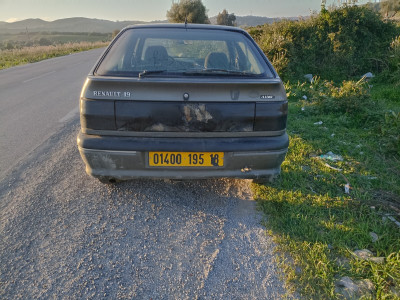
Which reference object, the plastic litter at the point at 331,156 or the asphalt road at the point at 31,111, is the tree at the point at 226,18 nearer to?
the asphalt road at the point at 31,111

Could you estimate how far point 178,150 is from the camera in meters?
2.79

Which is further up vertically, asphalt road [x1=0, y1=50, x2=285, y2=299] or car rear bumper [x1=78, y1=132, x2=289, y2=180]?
car rear bumper [x1=78, y1=132, x2=289, y2=180]

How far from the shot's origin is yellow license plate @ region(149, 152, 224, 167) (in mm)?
2818

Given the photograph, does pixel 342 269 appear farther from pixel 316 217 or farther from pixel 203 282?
pixel 203 282

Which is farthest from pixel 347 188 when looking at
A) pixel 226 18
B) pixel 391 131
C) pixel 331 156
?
pixel 226 18

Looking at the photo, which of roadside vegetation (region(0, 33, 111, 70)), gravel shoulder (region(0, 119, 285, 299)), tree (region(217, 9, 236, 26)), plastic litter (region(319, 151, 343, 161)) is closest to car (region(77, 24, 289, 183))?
gravel shoulder (region(0, 119, 285, 299))

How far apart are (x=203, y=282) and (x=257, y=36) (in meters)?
10.7

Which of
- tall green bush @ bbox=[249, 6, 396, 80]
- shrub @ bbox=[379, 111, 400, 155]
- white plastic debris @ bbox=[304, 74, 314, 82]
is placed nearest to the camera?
shrub @ bbox=[379, 111, 400, 155]

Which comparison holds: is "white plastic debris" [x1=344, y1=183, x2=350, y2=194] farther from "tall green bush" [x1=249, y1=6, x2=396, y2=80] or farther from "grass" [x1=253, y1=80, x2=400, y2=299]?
"tall green bush" [x1=249, y1=6, x2=396, y2=80]

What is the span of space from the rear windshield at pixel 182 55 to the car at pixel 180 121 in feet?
0.08

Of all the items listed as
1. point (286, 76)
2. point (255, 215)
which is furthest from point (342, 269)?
point (286, 76)

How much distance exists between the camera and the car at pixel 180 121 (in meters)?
2.72

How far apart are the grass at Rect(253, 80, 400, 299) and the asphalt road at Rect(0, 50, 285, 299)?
0.63 feet

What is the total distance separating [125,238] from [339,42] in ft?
31.6
